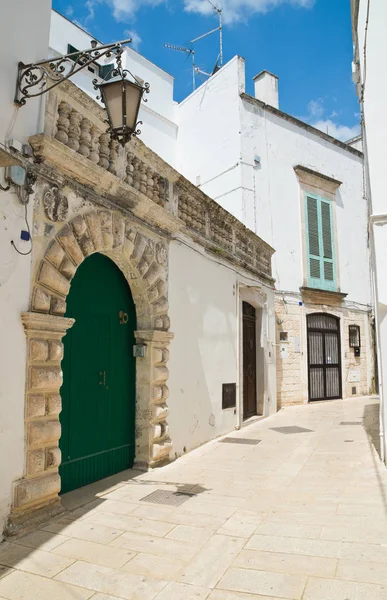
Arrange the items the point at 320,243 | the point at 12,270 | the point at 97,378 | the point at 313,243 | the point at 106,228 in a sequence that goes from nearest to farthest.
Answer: the point at 12,270, the point at 106,228, the point at 97,378, the point at 313,243, the point at 320,243

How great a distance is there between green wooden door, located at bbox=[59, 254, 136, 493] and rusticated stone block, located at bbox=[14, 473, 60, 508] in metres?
0.59

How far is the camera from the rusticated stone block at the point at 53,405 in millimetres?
3850

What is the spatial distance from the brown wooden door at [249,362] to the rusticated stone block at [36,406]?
20.6 ft

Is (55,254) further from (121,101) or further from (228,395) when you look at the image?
(228,395)

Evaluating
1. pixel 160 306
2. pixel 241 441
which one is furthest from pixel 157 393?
pixel 241 441

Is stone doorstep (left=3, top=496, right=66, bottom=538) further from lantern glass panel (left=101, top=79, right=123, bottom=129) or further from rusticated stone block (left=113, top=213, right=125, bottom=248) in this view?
lantern glass panel (left=101, top=79, right=123, bottom=129)

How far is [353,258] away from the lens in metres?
15.1

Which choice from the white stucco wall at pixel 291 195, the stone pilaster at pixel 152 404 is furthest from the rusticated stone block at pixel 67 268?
the white stucco wall at pixel 291 195

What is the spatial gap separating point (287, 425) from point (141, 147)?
6.16 metres

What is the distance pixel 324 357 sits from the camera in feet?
44.9

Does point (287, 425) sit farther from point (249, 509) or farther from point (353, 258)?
point (353, 258)

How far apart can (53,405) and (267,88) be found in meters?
13.0

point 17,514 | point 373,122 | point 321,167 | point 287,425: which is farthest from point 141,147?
point 321,167

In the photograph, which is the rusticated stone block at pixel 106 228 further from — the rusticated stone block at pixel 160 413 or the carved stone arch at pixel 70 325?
the rusticated stone block at pixel 160 413
